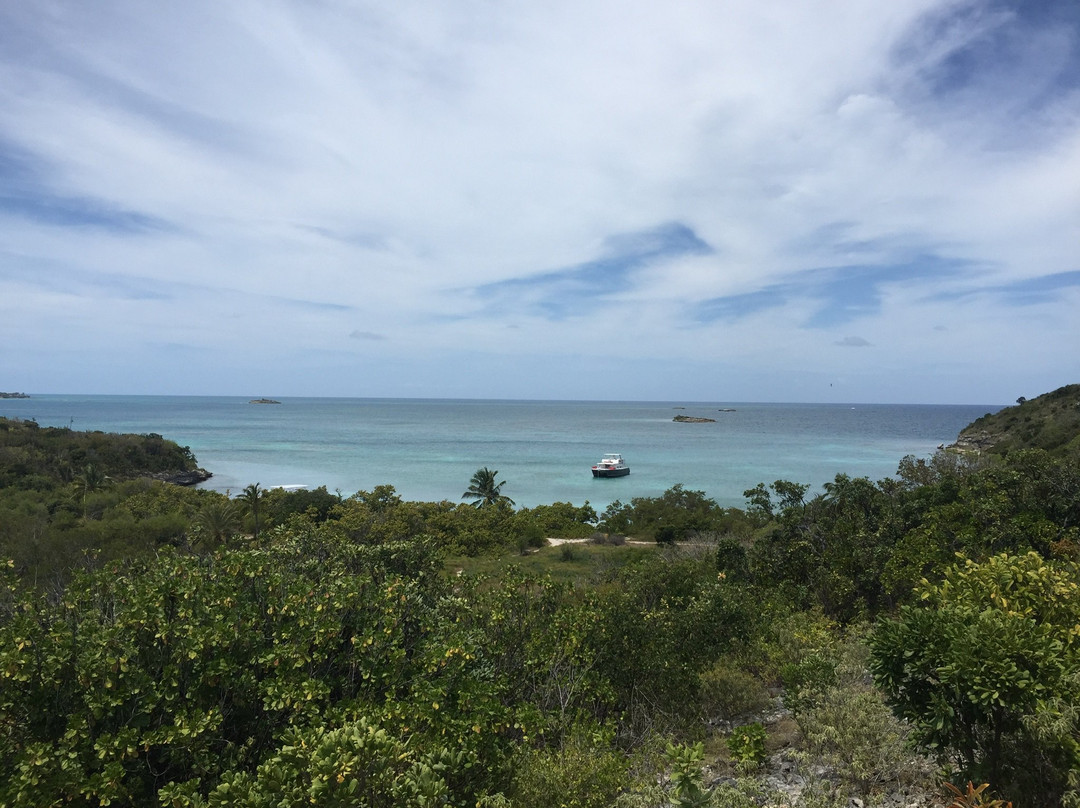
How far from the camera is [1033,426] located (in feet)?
211

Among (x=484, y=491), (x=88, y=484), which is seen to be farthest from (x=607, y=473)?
(x=88, y=484)

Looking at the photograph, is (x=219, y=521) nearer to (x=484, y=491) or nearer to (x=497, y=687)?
(x=484, y=491)

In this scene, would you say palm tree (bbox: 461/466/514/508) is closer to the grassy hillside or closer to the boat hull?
the boat hull

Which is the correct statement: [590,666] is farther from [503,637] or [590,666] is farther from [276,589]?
[276,589]

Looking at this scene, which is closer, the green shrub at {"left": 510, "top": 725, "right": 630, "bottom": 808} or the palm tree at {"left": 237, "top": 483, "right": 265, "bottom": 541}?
the green shrub at {"left": 510, "top": 725, "right": 630, "bottom": 808}

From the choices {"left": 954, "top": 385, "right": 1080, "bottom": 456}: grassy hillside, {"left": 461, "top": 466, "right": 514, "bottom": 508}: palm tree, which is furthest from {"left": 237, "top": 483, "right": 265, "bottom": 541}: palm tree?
{"left": 954, "top": 385, "right": 1080, "bottom": 456}: grassy hillside

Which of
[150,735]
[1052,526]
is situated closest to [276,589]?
[150,735]

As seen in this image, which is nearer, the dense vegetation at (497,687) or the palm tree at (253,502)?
the dense vegetation at (497,687)

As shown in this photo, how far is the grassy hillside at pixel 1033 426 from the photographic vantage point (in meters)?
52.5

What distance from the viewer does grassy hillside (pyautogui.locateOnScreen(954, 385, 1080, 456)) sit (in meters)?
52.5

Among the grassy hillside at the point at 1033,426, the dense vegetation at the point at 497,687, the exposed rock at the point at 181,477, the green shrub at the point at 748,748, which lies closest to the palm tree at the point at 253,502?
the dense vegetation at the point at 497,687

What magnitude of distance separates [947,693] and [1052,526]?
9.50 meters

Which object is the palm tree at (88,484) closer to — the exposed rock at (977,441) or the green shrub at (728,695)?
the green shrub at (728,695)

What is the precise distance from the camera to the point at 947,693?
445cm
